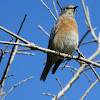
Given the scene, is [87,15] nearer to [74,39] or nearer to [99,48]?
[99,48]

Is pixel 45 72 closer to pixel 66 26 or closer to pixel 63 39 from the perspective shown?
pixel 63 39

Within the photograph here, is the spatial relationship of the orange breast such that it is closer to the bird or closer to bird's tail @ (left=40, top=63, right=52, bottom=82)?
the bird

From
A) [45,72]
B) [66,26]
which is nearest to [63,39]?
[66,26]

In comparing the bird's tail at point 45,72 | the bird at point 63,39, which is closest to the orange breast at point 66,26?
the bird at point 63,39

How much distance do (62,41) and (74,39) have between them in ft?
1.01

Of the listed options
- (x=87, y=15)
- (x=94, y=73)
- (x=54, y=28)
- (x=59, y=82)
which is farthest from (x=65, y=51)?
(x=87, y=15)

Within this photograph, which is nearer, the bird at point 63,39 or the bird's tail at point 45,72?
the bird at point 63,39

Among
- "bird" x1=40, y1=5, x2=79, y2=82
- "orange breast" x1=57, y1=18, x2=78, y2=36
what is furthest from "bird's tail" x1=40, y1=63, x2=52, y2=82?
"orange breast" x1=57, y1=18, x2=78, y2=36

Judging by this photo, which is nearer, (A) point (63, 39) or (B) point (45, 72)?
(A) point (63, 39)

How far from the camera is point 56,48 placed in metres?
5.54

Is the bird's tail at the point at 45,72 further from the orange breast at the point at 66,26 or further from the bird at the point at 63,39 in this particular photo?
the orange breast at the point at 66,26

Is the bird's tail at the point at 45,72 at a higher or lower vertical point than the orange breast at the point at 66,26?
lower

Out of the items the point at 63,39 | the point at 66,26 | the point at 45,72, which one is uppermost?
the point at 66,26

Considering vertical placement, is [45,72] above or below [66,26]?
below
